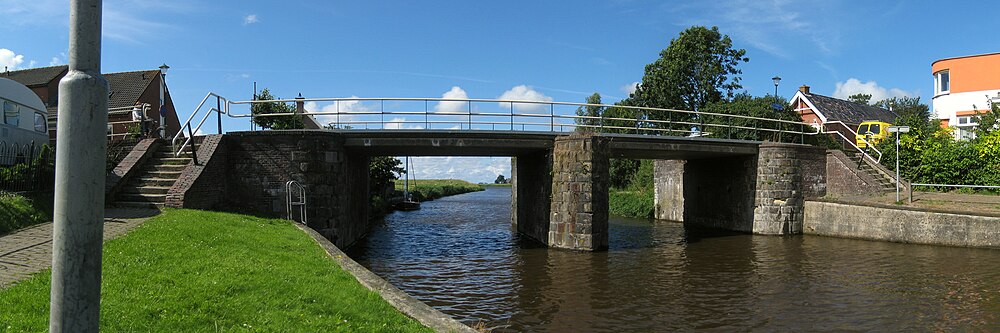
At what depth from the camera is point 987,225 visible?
1872cm

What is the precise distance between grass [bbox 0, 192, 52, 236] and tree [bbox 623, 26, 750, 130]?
40.6m

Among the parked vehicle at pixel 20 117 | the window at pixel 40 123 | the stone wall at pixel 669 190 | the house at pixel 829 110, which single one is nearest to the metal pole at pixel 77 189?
the parked vehicle at pixel 20 117

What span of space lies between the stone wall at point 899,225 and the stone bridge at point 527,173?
3.16 ft

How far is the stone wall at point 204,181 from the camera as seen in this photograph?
50.0 feet

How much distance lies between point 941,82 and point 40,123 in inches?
1867

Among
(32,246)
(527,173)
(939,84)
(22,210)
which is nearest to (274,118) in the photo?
(527,173)

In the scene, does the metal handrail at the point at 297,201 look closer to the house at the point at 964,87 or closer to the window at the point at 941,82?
the house at the point at 964,87

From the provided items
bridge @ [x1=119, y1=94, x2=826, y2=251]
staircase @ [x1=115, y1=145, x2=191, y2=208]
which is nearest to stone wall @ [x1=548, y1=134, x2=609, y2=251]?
bridge @ [x1=119, y1=94, x2=826, y2=251]

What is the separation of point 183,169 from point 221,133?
1.77 m

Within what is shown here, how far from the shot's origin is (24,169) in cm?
1331

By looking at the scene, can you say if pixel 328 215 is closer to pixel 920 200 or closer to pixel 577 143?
pixel 577 143

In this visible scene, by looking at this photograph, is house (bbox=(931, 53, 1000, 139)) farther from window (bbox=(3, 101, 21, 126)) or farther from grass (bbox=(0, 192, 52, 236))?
window (bbox=(3, 101, 21, 126))

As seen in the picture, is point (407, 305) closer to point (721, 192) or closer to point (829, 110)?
point (721, 192)

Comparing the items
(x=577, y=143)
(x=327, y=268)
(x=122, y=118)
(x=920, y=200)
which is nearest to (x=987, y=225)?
(x=920, y=200)
